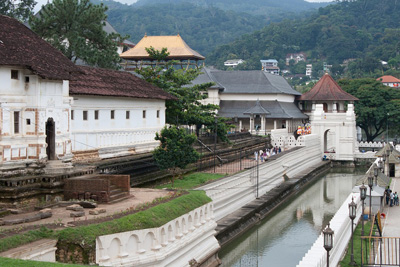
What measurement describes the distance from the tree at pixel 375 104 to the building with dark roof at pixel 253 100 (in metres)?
8.88

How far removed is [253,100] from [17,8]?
27.6m

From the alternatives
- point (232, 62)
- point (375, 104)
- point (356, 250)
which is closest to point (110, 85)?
point (356, 250)

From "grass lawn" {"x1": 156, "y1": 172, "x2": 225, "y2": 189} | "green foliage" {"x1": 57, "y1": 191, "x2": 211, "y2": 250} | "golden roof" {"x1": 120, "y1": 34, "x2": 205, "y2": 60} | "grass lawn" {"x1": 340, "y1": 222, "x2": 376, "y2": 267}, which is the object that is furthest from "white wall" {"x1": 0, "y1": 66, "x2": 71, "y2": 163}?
"golden roof" {"x1": 120, "y1": 34, "x2": 205, "y2": 60}

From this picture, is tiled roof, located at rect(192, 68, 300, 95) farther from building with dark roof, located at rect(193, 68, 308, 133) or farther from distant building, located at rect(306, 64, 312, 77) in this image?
distant building, located at rect(306, 64, 312, 77)

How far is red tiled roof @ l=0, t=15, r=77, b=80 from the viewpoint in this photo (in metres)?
19.6

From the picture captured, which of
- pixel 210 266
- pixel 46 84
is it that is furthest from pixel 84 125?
pixel 210 266

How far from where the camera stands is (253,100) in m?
64.9

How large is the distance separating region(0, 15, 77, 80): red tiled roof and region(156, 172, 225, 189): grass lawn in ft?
27.9

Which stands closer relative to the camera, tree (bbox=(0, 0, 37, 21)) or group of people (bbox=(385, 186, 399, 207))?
group of people (bbox=(385, 186, 399, 207))

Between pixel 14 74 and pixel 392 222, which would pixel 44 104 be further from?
pixel 392 222

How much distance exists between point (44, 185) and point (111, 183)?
85.7 inches

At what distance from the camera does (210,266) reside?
21.9 m

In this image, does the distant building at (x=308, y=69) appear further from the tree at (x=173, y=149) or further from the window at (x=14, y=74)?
the window at (x=14, y=74)

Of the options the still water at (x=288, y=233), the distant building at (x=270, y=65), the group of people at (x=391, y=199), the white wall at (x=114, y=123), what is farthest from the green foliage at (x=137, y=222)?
the distant building at (x=270, y=65)
